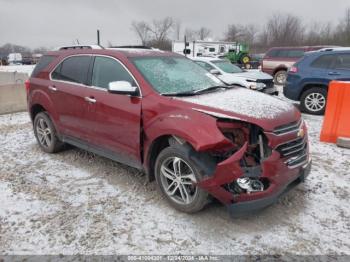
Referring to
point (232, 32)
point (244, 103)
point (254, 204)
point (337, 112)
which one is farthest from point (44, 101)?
point (232, 32)

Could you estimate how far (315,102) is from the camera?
838 cm

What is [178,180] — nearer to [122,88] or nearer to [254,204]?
[254,204]

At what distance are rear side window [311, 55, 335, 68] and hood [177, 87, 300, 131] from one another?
5.49m

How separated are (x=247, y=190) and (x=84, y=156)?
317 centimetres

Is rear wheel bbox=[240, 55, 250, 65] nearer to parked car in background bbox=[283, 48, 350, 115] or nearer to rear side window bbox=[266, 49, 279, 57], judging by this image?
rear side window bbox=[266, 49, 279, 57]

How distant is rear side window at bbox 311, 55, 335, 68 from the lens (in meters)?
8.19

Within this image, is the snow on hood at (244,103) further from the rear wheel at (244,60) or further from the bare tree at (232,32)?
the bare tree at (232,32)

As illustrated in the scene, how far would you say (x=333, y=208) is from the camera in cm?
356

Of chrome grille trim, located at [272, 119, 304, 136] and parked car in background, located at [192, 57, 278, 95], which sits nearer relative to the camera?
chrome grille trim, located at [272, 119, 304, 136]

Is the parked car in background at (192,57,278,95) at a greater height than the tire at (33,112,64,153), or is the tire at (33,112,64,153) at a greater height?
the parked car in background at (192,57,278,95)

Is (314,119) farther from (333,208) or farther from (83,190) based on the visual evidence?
(83,190)

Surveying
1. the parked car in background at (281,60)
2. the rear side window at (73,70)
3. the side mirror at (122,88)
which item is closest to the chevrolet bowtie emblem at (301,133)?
the side mirror at (122,88)

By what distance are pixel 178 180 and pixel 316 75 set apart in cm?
647

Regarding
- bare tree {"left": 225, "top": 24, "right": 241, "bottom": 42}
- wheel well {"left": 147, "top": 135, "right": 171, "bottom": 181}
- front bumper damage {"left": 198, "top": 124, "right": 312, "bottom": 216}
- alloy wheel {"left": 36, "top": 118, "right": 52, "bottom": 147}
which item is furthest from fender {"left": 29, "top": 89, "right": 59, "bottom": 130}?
bare tree {"left": 225, "top": 24, "right": 241, "bottom": 42}
